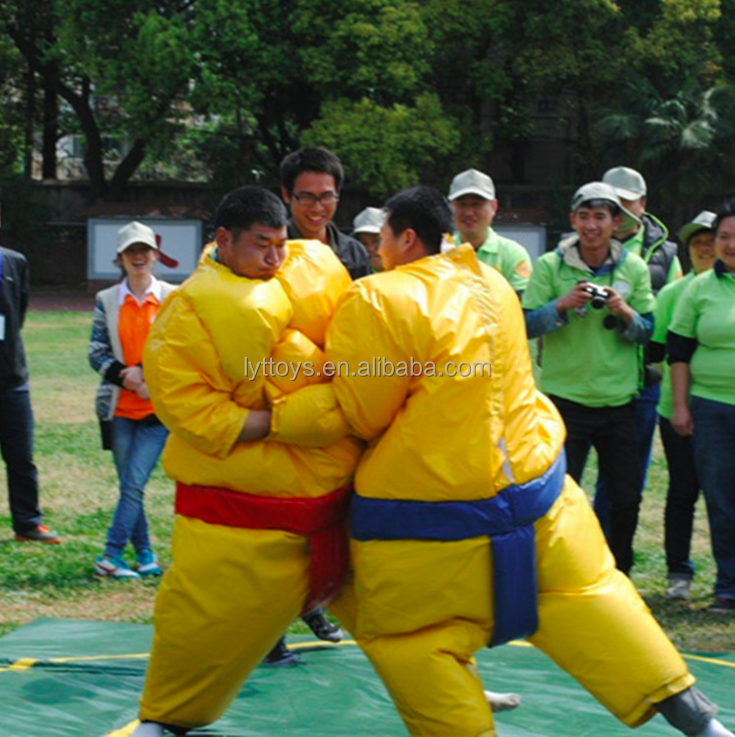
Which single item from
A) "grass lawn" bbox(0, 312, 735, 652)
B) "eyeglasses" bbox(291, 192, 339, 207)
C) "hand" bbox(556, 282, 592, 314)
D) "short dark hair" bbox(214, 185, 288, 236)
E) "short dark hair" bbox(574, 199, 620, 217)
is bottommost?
"grass lawn" bbox(0, 312, 735, 652)

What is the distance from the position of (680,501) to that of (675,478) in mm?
108

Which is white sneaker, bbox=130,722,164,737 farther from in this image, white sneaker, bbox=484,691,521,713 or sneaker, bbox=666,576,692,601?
sneaker, bbox=666,576,692,601

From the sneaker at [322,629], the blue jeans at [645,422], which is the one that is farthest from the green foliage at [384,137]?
the sneaker at [322,629]

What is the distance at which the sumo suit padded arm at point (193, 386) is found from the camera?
358 centimetres

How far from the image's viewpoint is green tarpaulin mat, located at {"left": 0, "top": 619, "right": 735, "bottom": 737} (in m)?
4.25

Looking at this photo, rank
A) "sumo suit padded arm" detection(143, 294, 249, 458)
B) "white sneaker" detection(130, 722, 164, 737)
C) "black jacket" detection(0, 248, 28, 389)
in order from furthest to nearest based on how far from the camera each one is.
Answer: "black jacket" detection(0, 248, 28, 389)
"white sneaker" detection(130, 722, 164, 737)
"sumo suit padded arm" detection(143, 294, 249, 458)

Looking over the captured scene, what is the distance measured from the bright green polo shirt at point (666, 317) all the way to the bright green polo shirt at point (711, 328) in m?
0.18

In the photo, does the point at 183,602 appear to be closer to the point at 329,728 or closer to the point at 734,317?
the point at 329,728

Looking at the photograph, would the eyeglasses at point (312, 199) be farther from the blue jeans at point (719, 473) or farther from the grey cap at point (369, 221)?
the grey cap at point (369, 221)

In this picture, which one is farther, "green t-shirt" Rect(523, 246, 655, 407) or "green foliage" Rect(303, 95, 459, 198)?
"green foliage" Rect(303, 95, 459, 198)

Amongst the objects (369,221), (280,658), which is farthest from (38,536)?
(369,221)

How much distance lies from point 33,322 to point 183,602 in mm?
17029

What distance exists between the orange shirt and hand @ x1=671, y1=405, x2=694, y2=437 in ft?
7.76

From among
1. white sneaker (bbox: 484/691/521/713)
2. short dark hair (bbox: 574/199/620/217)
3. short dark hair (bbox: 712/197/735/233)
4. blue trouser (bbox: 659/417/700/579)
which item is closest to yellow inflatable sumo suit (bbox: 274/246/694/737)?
white sneaker (bbox: 484/691/521/713)
